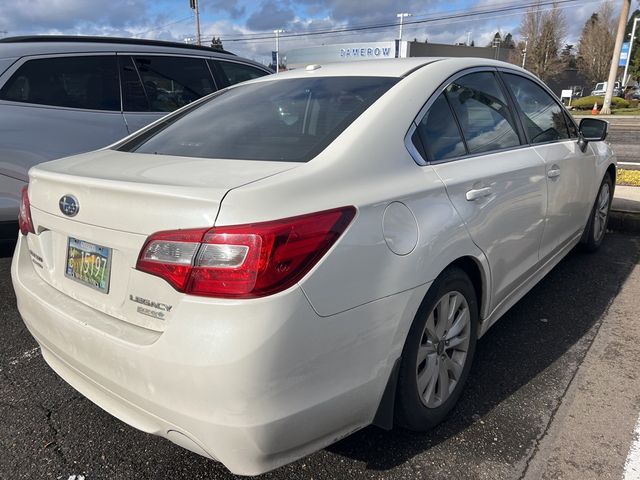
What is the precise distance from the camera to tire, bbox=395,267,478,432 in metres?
2.08

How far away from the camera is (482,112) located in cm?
285

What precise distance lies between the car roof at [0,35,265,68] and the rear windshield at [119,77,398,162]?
2.04 meters

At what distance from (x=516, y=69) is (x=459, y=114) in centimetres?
111

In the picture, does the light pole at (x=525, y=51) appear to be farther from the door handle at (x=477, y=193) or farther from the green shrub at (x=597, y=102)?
the door handle at (x=477, y=193)

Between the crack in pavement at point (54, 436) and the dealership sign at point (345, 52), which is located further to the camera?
the dealership sign at point (345, 52)

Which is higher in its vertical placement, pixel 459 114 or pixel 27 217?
pixel 459 114

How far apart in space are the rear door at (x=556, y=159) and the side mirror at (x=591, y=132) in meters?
0.06

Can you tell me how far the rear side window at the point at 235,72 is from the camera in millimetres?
5676

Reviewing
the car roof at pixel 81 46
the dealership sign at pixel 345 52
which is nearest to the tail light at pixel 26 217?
the car roof at pixel 81 46

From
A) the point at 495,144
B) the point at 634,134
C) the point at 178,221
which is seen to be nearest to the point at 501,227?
the point at 495,144

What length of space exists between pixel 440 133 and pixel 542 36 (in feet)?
164

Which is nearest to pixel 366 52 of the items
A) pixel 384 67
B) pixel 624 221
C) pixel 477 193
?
pixel 624 221

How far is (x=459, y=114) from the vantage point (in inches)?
103

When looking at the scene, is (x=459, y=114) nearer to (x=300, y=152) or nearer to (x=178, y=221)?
(x=300, y=152)
